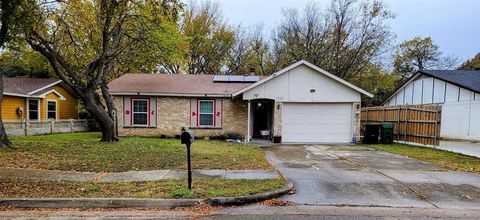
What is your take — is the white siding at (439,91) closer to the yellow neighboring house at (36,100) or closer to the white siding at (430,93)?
the white siding at (430,93)

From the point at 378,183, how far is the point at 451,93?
19.2 metres

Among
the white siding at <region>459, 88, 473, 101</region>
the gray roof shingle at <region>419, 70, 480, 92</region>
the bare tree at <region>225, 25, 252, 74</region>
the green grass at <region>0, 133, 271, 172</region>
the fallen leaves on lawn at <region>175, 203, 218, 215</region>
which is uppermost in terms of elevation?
the bare tree at <region>225, 25, 252, 74</region>

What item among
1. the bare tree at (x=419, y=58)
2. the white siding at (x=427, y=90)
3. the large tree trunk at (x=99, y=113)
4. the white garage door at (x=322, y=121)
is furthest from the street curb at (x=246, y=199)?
the bare tree at (x=419, y=58)

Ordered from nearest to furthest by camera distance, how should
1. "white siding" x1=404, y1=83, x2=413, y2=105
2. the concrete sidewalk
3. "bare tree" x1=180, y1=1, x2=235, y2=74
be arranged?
1. the concrete sidewalk
2. "white siding" x1=404, y1=83, x2=413, y2=105
3. "bare tree" x1=180, y1=1, x2=235, y2=74

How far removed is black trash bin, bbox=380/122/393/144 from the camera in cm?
1850

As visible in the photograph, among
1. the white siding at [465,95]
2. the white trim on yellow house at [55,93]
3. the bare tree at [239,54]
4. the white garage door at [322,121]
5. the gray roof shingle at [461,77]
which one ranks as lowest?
the white garage door at [322,121]

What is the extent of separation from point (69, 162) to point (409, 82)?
1044 inches

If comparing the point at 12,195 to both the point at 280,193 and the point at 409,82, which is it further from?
the point at 409,82

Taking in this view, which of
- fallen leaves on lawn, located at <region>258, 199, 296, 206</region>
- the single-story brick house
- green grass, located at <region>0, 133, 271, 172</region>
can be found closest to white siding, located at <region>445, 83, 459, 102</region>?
the single-story brick house

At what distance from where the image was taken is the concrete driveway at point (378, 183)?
6648mm

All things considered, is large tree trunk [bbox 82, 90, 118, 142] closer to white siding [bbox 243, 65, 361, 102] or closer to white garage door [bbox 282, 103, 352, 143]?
white siding [bbox 243, 65, 361, 102]

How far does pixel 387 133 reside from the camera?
60.8ft

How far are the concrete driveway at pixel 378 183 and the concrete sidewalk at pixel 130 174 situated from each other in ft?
3.27

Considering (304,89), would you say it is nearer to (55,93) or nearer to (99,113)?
(99,113)
